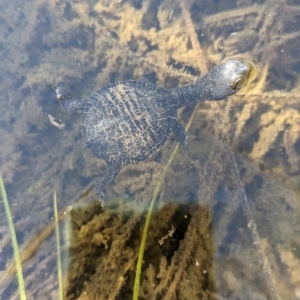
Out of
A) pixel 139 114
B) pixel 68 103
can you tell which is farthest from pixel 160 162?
pixel 68 103

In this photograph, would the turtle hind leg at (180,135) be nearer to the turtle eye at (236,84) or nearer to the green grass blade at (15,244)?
the turtle eye at (236,84)

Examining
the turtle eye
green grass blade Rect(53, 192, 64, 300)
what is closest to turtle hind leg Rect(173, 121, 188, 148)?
the turtle eye

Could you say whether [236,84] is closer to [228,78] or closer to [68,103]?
[228,78]

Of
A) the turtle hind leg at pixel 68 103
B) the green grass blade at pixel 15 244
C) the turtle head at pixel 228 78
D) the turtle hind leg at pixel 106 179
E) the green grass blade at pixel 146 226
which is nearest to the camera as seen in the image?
the green grass blade at pixel 146 226

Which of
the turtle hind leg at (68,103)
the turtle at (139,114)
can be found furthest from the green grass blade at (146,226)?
the turtle hind leg at (68,103)

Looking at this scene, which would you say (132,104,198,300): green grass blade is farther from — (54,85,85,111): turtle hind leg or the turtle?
(54,85,85,111): turtle hind leg

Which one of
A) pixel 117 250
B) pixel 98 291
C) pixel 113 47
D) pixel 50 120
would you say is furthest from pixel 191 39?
pixel 98 291
